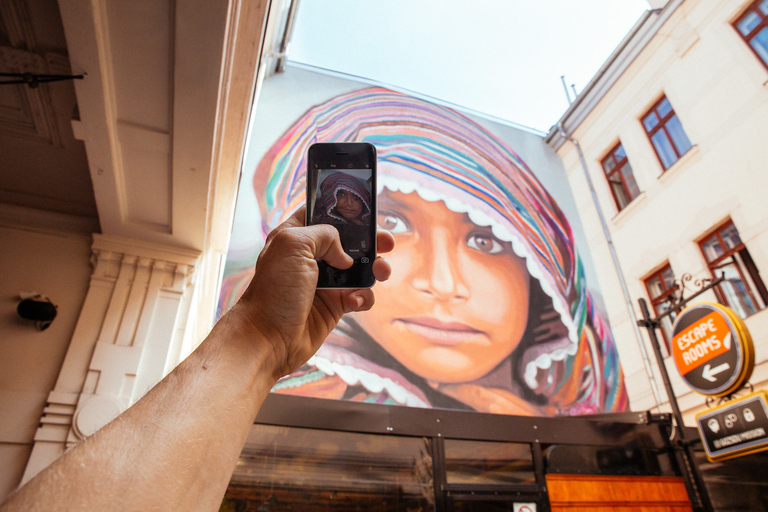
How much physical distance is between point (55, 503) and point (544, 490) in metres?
4.79

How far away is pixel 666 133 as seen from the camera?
8.37 metres

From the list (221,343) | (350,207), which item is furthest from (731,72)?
(221,343)

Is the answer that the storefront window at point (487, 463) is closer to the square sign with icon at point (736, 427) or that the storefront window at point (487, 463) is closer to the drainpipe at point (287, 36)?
the square sign with icon at point (736, 427)

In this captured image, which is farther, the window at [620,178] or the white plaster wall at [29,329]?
the window at [620,178]

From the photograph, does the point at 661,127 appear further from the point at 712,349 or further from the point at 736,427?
the point at 736,427

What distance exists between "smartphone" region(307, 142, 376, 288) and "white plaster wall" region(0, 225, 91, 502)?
10.2 feet

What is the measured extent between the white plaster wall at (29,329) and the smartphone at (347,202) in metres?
3.10

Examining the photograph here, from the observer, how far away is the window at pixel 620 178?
29.2 feet

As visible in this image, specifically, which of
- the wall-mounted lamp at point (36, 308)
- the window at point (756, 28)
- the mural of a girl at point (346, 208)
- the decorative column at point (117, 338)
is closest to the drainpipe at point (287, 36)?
the decorative column at point (117, 338)

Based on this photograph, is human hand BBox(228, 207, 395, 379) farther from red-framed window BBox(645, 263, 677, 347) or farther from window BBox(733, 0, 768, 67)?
window BBox(733, 0, 768, 67)

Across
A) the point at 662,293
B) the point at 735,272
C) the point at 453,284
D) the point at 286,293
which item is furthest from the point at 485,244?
the point at 286,293

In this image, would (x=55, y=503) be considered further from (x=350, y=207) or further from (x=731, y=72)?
(x=731, y=72)

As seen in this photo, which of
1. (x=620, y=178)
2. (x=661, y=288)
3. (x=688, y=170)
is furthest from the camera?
(x=620, y=178)

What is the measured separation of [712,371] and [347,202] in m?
5.53
